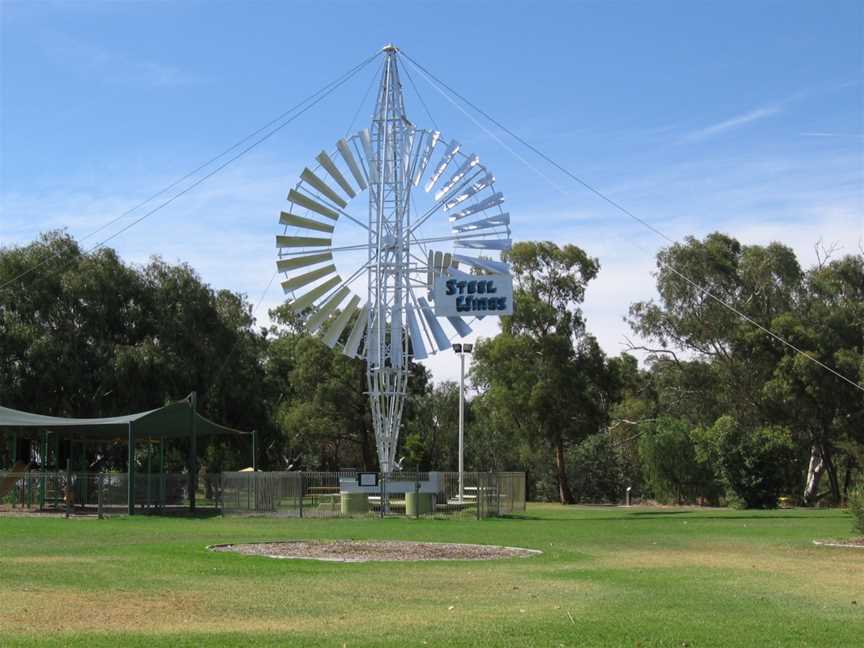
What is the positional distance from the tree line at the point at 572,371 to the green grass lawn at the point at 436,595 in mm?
26828

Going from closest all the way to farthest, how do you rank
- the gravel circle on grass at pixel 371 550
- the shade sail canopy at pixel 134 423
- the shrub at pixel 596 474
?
the gravel circle on grass at pixel 371 550 → the shade sail canopy at pixel 134 423 → the shrub at pixel 596 474

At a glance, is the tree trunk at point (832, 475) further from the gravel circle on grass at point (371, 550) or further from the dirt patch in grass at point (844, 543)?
the gravel circle on grass at point (371, 550)

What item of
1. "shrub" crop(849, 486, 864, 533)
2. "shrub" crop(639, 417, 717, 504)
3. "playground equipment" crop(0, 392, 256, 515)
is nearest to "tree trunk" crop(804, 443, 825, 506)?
"shrub" crop(639, 417, 717, 504)

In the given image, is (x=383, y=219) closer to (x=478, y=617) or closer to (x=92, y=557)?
(x=92, y=557)

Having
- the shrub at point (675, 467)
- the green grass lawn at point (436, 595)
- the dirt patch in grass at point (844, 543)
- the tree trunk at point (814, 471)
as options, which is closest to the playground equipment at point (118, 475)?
the green grass lawn at point (436, 595)

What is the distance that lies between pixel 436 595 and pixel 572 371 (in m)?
41.5

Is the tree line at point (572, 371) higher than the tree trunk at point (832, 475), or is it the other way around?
the tree line at point (572, 371)

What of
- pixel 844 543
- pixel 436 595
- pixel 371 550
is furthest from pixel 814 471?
pixel 436 595

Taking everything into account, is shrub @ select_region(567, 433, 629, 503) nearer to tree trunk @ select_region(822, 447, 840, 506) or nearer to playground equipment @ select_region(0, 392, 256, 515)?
tree trunk @ select_region(822, 447, 840, 506)

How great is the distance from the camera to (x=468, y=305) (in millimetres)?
40250

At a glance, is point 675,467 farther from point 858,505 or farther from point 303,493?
point 858,505

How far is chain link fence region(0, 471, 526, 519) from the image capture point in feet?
117

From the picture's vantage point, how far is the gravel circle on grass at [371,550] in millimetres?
20272

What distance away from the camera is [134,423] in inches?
1398
